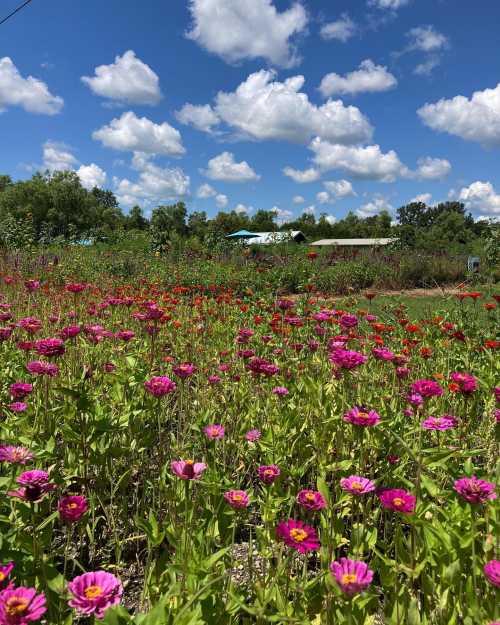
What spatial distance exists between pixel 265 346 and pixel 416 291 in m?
10.9

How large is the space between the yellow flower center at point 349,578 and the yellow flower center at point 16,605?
2.06 feet

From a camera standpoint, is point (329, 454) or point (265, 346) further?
point (265, 346)

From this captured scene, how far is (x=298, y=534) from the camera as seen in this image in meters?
1.18

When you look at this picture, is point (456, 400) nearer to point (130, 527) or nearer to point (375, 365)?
point (375, 365)

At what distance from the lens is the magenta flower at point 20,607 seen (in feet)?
2.61

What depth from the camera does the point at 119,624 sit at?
97 cm

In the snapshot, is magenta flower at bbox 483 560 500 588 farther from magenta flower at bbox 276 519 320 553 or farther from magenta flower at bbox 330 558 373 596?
magenta flower at bbox 276 519 320 553

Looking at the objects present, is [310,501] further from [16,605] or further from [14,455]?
[14,455]

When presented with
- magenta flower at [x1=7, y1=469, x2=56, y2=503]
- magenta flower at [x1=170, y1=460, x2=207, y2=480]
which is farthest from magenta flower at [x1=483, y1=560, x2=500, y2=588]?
magenta flower at [x1=7, y1=469, x2=56, y2=503]

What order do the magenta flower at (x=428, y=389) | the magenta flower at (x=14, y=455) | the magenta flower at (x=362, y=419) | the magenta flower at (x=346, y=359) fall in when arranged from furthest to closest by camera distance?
the magenta flower at (x=346, y=359) → the magenta flower at (x=428, y=389) → the magenta flower at (x=362, y=419) → the magenta flower at (x=14, y=455)

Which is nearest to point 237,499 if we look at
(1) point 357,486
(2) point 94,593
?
(1) point 357,486

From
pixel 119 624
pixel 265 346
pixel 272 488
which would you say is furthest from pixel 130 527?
pixel 265 346

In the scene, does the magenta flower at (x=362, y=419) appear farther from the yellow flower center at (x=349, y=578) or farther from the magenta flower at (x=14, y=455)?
the magenta flower at (x=14, y=455)

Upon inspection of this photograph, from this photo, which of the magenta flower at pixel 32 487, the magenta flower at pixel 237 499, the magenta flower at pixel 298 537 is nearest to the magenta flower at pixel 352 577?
the magenta flower at pixel 298 537
